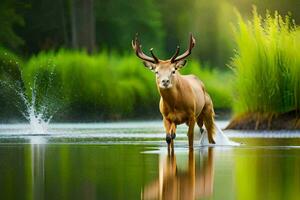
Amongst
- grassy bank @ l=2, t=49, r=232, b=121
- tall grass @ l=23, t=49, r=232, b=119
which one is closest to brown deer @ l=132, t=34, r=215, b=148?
grassy bank @ l=2, t=49, r=232, b=121

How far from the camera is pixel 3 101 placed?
34.2m

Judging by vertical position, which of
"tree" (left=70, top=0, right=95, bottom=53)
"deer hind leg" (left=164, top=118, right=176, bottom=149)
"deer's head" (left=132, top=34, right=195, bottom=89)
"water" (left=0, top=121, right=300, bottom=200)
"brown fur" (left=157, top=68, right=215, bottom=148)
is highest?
"tree" (left=70, top=0, right=95, bottom=53)

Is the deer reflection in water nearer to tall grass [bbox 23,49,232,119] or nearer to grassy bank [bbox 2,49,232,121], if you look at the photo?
grassy bank [bbox 2,49,232,121]

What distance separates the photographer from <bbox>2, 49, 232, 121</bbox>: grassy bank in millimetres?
33594

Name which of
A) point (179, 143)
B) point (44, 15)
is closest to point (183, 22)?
point (44, 15)

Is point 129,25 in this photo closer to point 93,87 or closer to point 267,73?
point 93,87

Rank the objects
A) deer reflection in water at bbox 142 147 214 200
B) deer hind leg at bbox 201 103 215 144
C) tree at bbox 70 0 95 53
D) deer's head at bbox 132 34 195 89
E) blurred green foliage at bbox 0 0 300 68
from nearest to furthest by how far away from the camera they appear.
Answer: deer reflection in water at bbox 142 147 214 200 → deer's head at bbox 132 34 195 89 → deer hind leg at bbox 201 103 215 144 → tree at bbox 70 0 95 53 → blurred green foliage at bbox 0 0 300 68

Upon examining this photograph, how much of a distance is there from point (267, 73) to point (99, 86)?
10046 mm

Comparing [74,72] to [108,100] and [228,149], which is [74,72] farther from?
[228,149]

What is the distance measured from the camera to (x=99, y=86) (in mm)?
34438

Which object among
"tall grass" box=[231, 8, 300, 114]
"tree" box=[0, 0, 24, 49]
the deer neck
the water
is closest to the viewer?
the water

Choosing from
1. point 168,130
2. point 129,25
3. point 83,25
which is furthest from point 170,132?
point 129,25

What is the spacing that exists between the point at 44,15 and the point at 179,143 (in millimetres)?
30184

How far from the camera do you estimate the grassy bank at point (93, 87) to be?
3359cm
